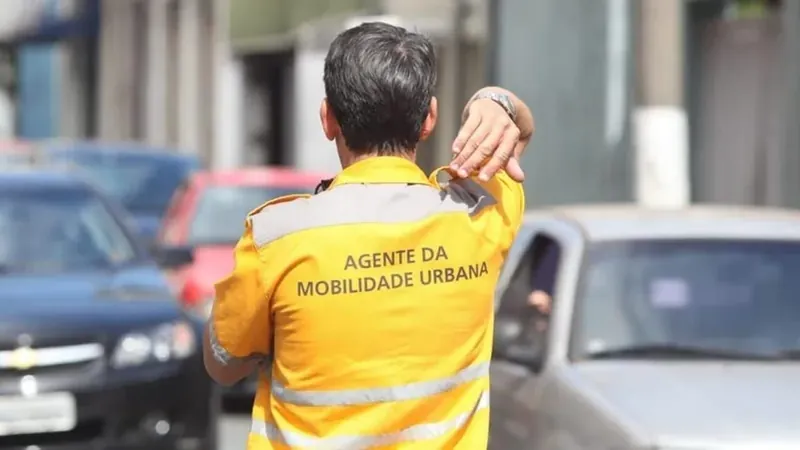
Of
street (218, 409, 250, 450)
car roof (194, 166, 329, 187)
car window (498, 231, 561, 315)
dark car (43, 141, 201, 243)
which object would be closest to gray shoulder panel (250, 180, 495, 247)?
car window (498, 231, 561, 315)

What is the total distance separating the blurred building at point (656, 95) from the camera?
13.4 m

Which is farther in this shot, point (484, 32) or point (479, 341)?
point (484, 32)

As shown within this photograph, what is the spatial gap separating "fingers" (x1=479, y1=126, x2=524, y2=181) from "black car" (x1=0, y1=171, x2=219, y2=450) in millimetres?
4954

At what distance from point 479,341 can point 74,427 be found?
5068 mm

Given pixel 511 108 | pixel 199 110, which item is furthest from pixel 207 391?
pixel 199 110

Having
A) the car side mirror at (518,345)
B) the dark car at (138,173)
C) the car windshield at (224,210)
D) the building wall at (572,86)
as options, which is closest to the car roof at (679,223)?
the car side mirror at (518,345)

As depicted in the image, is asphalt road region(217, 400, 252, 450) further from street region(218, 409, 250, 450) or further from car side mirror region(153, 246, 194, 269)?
car side mirror region(153, 246, 194, 269)

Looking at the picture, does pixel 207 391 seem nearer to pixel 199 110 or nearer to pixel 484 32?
pixel 484 32

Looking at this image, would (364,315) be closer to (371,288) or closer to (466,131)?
(371,288)

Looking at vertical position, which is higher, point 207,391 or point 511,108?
point 511,108

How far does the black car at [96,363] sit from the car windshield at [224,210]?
4.26 metres

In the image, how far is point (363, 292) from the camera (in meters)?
3.44

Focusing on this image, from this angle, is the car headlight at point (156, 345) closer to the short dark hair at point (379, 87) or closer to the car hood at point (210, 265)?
the car hood at point (210, 265)

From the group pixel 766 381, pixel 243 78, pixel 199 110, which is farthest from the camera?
pixel 199 110
